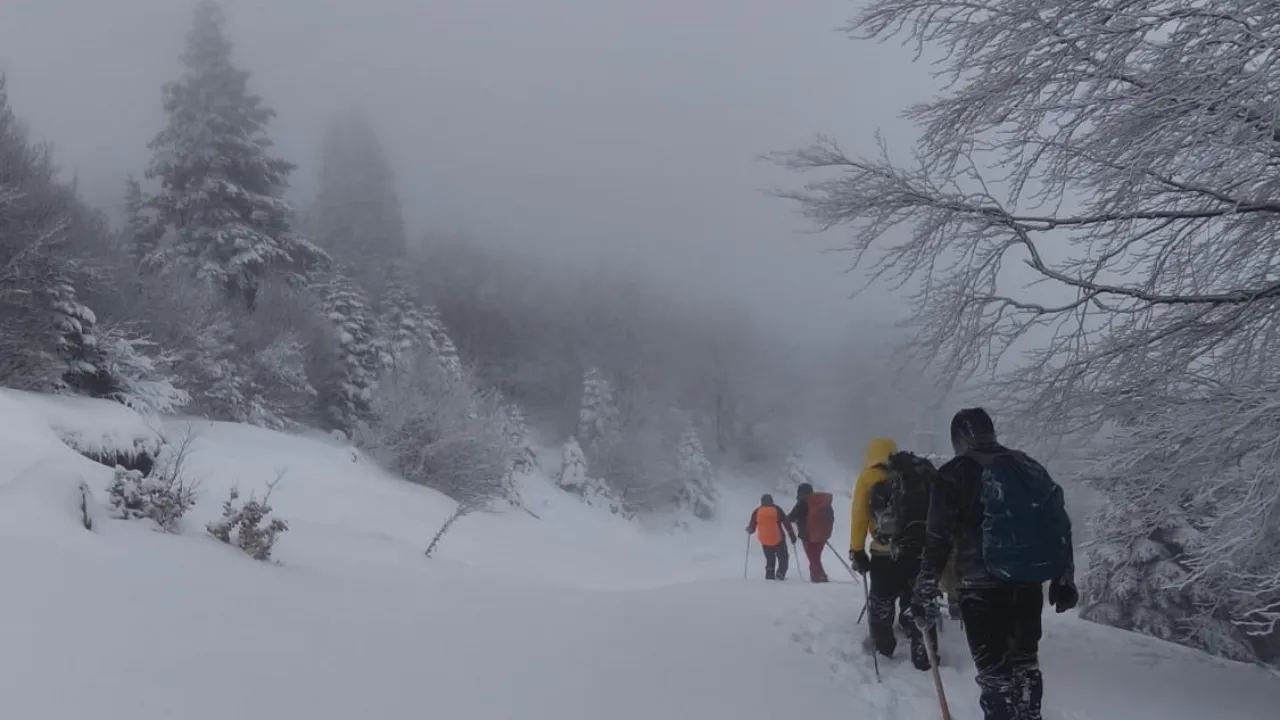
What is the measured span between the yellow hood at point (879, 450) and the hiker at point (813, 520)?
416 centimetres

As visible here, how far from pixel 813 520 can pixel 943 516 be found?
667cm

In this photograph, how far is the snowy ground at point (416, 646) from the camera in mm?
3451

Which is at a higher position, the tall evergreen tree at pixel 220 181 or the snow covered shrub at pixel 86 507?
the tall evergreen tree at pixel 220 181

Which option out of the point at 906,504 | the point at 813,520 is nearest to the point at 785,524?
the point at 813,520

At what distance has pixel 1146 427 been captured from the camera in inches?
201

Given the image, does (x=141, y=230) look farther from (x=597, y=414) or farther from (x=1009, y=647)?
(x=1009, y=647)

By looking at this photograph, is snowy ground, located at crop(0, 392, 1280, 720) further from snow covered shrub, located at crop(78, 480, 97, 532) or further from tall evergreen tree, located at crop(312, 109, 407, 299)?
tall evergreen tree, located at crop(312, 109, 407, 299)

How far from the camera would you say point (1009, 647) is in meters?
4.10

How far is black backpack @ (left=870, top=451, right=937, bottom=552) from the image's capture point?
5691mm

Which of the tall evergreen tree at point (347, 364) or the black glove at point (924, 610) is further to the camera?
the tall evergreen tree at point (347, 364)

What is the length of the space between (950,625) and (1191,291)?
10.2 feet

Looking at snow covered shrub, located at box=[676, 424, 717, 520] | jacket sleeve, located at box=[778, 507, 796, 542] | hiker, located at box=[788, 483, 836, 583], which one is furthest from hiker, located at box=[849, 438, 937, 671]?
snow covered shrub, located at box=[676, 424, 717, 520]

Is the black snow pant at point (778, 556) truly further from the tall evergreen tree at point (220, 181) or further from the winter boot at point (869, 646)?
the tall evergreen tree at point (220, 181)

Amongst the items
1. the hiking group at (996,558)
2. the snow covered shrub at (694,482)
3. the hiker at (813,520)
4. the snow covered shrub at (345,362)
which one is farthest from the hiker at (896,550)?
the snow covered shrub at (694,482)
